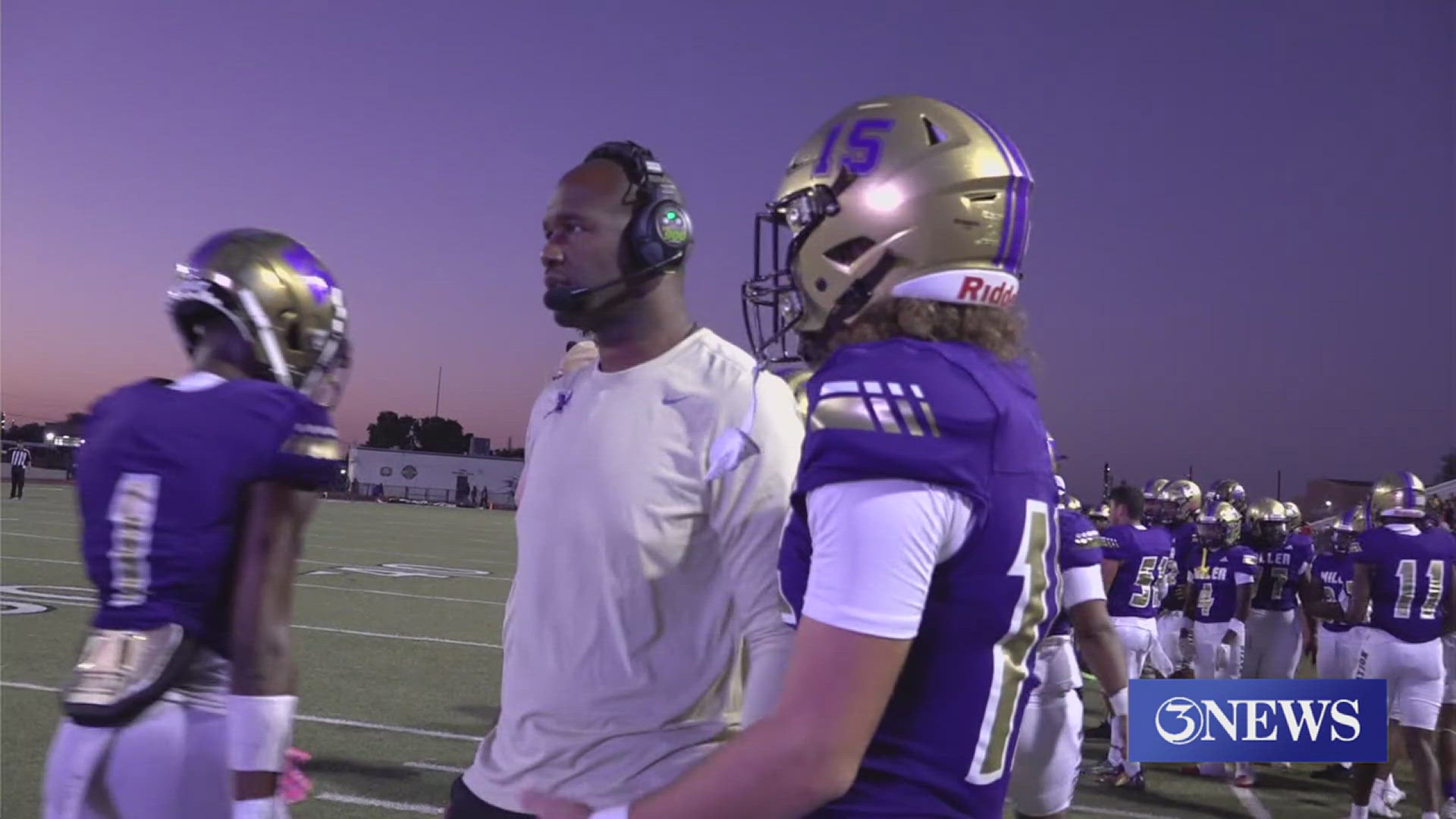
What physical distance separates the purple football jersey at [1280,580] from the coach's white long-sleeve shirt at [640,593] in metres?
9.39

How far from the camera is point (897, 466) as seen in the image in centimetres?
137

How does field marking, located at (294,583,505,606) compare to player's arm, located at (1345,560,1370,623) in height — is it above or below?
below

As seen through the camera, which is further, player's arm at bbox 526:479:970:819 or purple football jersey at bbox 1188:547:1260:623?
purple football jersey at bbox 1188:547:1260:623

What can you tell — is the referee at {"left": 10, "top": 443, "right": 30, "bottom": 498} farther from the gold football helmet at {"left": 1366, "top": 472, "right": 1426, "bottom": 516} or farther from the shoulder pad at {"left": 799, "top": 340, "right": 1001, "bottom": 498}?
the shoulder pad at {"left": 799, "top": 340, "right": 1001, "bottom": 498}

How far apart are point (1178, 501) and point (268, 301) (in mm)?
10535

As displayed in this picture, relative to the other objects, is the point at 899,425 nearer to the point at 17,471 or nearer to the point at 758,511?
the point at 758,511

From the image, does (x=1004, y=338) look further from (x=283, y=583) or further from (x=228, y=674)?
(x=228, y=674)

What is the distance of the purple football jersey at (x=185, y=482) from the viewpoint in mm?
2484

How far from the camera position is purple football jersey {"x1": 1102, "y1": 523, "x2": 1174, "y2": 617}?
943cm

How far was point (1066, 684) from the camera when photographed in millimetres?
4840

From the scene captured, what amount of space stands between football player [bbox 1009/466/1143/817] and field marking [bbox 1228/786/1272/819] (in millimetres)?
3268

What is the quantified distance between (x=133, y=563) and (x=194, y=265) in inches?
28.5

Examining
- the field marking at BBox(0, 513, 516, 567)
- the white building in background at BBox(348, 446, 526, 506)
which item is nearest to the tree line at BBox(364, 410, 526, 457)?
the white building in background at BBox(348, 446, 526, 506)

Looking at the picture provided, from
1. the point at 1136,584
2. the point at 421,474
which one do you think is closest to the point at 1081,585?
the point at 1136,584
